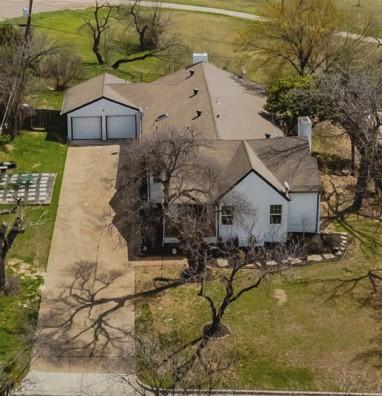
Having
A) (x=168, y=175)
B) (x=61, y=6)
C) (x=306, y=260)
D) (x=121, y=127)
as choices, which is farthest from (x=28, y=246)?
(x=61, y=6)

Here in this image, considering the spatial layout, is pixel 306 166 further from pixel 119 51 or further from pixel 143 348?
pixel 119 51

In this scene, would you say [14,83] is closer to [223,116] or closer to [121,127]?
[121,127]

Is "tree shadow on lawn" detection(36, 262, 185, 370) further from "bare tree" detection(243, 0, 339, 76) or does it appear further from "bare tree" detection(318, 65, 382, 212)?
"bare tree" detection(243, 0, 339, 76)

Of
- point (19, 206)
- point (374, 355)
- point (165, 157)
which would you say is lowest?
point (374, 355)

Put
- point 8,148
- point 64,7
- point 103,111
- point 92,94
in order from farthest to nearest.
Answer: point 64,7 < point 92,94 < point 103,111 < point 8,148

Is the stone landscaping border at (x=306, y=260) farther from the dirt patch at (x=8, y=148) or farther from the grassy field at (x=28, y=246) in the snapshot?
the dirt patch at (x=8, y=148)

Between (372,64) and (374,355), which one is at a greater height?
(372,64)

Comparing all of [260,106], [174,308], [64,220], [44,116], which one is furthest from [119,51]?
[174,308]
